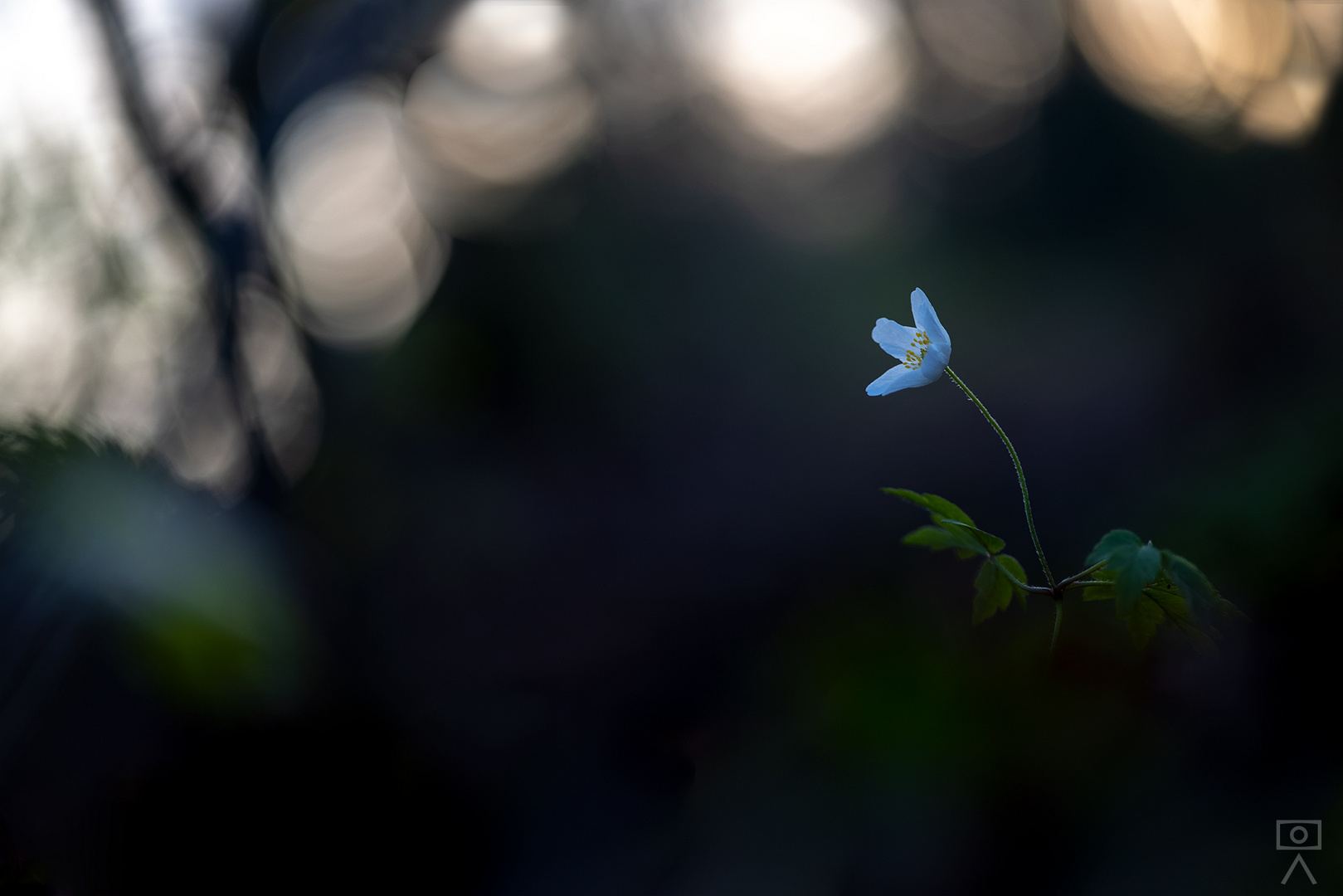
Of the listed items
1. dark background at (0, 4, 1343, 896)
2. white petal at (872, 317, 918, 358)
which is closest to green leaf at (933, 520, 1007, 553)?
white petal at (872, 317, 918, 358)

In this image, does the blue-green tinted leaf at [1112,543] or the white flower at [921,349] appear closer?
the blue-green tinted leaf at [1112,543]

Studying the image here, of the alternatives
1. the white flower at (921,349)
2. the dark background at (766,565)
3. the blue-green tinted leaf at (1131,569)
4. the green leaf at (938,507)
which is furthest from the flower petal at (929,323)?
the dark background at (766,565)

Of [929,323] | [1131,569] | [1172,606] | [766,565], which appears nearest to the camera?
[1131,569]

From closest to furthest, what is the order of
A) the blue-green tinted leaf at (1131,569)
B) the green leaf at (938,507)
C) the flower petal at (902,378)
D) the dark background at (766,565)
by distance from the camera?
the blue-green tinted leaf at (1131,569), the green leaf at (938,507), the flower petal at (902,378), the dark background at (766,565)

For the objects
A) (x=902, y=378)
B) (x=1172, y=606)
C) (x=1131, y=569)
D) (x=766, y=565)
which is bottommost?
(x=766, y=565)

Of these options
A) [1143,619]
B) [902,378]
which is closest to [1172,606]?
[1143,619]

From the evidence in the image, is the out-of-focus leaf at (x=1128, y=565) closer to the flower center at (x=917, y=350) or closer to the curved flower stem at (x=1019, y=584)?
the curved flower stem at (x=1019, y=584)

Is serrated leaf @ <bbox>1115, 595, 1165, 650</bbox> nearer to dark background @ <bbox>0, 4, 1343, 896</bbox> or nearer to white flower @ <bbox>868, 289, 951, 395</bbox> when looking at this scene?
white flower @ <bbox>868, 289, 951, 395</bbox>

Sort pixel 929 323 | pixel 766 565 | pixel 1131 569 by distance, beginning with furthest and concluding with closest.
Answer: pixel 766 565 → pixel 929 323 → pixel 1131 569

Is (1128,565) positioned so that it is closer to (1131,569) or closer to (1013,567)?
(1131,569)

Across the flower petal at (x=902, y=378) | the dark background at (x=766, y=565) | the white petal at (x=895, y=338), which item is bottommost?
the dark background at (x=766, y=565)
